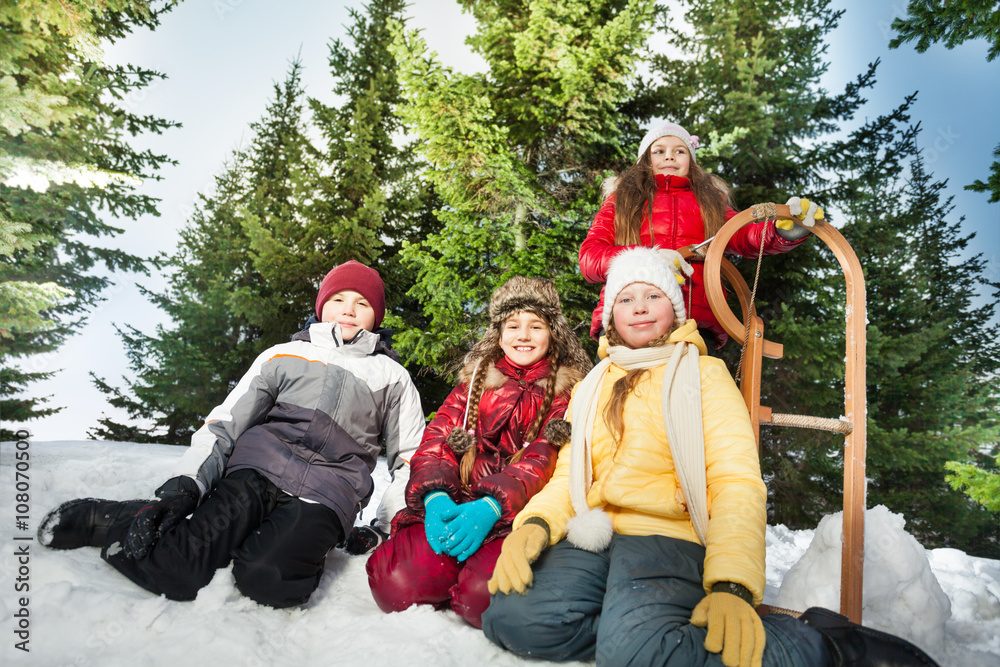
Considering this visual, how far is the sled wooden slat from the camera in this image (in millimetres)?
1889

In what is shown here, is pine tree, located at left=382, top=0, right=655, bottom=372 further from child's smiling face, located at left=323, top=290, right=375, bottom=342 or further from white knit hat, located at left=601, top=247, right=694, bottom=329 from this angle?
white knit hat, located at left=601, top=247, right=694, bottom=329

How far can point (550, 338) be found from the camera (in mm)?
2643

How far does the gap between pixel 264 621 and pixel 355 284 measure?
1620 mm

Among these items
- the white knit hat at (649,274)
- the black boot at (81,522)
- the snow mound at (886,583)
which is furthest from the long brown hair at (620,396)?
the black boot at (81,522)

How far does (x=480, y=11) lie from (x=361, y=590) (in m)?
6.89

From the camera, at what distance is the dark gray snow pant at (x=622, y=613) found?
1.39 metres

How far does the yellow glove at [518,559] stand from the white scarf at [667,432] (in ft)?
0.44

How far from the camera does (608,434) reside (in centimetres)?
203

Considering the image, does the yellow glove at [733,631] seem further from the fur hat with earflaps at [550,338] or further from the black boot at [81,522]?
the black boot at [81,522]

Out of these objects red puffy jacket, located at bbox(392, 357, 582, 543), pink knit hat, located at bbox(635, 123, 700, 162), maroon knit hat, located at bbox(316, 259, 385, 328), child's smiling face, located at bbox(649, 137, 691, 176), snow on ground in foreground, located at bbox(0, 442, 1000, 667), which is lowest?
snow on ground in foreground, located at bbox(0, 442, 1000, 667)

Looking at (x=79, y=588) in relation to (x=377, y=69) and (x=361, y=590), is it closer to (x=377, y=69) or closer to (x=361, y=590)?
(x=361, y=590)

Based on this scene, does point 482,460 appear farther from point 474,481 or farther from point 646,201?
point 646,201

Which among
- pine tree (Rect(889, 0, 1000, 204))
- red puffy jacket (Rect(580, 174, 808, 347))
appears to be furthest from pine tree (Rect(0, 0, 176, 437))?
pine tree (Rect(889, 0, 1000, 204))

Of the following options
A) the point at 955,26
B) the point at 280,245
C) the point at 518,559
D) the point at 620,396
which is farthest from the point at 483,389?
the point at 280,245
